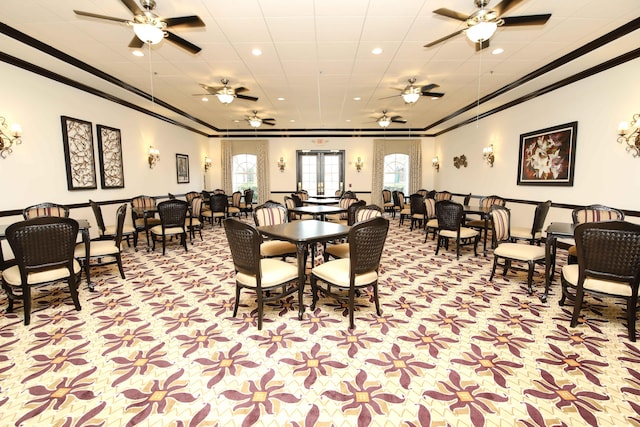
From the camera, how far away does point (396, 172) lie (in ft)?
41.1

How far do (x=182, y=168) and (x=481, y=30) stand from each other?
30.9 ft

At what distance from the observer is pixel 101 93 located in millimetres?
6270

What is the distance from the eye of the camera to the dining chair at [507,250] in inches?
Answer: 148

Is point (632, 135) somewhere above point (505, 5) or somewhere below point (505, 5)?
below

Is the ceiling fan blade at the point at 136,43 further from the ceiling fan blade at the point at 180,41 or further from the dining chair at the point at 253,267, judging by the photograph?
the dining chair at the point at 253,267

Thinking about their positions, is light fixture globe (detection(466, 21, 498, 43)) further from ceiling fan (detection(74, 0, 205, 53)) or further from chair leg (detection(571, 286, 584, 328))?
ceiling fan (detection(74, 0, 205, 53))

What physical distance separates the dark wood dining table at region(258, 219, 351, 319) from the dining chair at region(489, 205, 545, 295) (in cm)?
237

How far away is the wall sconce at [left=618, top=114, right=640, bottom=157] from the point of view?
4.23m

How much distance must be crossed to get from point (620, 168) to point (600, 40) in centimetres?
197

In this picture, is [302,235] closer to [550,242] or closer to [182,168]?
[550,242]

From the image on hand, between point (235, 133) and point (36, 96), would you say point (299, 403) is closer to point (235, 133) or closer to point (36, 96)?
point (36, 96)

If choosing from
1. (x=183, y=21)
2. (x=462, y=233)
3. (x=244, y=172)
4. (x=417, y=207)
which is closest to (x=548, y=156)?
(x=462, y=233)

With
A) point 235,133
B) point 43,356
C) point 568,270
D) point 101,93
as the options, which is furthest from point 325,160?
point 43,356

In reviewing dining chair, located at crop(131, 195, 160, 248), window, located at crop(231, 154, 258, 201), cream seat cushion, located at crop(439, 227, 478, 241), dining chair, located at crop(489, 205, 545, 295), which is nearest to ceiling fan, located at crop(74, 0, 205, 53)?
dining chair, located at crop(131, 195, 160, 248)
